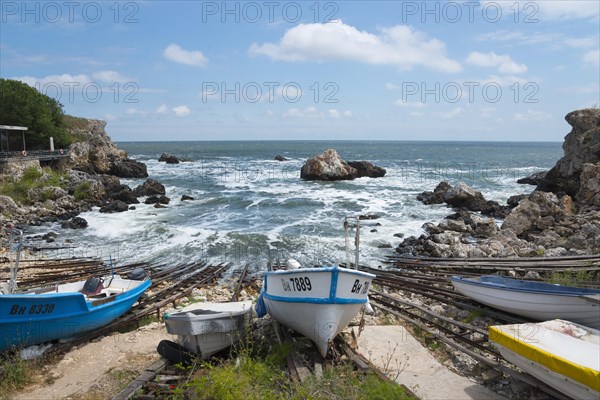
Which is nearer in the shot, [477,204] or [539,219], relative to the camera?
[539,219]

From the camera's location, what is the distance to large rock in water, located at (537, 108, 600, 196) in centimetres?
3316

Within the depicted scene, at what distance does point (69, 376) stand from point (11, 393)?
105 centimetres

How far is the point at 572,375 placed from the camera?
6.57 metres

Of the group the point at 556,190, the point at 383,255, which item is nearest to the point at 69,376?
the point at 383,255

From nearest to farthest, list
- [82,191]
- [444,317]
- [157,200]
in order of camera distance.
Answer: [444,317] → [82,191] → [157,200]

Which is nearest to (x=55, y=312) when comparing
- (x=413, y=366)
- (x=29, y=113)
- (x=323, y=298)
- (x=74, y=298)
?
(x=74, y=298)

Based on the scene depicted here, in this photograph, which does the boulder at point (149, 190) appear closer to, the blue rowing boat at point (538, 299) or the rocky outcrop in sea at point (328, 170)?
the rocky outcrop in sea at point (328, 170)

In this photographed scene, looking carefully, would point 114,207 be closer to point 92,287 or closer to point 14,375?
point 92,287

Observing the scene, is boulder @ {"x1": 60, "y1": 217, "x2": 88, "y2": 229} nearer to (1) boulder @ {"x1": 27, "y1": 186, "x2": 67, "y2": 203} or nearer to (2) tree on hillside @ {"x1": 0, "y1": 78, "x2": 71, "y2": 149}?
(1) boulder @ {"x1": 27, "y1": 186, "x2": 67, "y2": 203}

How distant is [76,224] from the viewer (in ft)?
91.2

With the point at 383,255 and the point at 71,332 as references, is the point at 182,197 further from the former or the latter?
the point at 71,332

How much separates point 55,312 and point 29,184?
88.6 ft

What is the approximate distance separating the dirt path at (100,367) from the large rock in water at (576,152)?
107ft

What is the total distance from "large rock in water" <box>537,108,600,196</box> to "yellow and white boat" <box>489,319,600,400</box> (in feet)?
95.3
